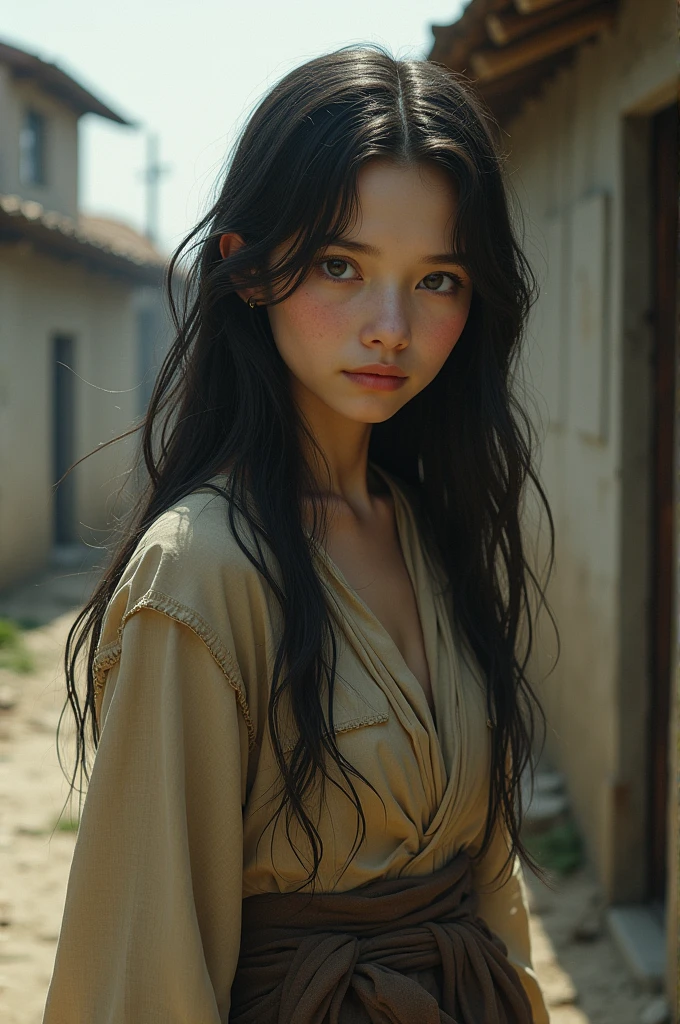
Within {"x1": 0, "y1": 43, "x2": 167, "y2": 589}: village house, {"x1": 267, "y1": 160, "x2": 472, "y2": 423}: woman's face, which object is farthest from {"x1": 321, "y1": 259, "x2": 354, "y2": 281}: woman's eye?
{"x1": 0, "y1": 43, "x2": 167, "y2": 589}: village house

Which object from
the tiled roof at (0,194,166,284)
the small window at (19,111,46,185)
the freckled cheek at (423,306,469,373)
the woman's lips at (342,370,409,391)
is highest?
the small window at (19,111,46,185)

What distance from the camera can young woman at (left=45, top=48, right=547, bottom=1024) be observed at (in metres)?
1.29

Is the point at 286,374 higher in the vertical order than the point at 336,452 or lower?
higher

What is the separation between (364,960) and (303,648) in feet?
1.40

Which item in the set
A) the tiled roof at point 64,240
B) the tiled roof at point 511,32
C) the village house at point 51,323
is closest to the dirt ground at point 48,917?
the tiled roof at point 511,32

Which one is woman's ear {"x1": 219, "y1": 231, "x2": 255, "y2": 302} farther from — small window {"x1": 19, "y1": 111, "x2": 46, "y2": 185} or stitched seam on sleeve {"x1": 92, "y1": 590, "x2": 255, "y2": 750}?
small window {"x1": 19, "y1": 111, "x2": 46, "y2": 185}

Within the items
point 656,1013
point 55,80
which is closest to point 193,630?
point 656,1013

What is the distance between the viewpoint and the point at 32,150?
14.1 metres

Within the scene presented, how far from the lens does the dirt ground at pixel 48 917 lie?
11.9ft

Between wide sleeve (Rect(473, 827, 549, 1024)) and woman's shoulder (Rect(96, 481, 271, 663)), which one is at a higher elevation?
woman's shoulder (Rect(96, 481, 271, 663))

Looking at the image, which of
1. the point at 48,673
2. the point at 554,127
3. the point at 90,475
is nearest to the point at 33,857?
the point at 48,673

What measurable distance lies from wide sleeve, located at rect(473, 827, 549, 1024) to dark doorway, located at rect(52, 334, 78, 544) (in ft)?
39.1

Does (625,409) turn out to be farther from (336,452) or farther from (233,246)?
(233,246)

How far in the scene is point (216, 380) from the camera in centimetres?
160
